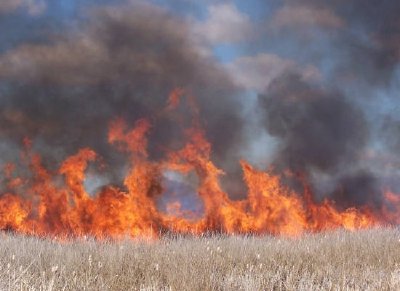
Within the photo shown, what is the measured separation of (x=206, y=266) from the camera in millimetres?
9609

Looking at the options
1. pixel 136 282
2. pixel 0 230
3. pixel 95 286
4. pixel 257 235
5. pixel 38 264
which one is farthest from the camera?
pixel 0 230

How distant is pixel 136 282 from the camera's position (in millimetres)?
8945

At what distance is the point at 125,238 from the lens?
42.6 ft

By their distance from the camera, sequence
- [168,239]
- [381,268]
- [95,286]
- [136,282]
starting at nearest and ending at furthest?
[95,286]
[136,282]
[381,268]
[168,239]

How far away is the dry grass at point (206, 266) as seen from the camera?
826 cm

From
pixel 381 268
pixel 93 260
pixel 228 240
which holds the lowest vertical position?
pixel 93 260

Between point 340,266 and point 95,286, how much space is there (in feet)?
15.3

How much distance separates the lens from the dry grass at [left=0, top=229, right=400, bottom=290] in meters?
8.26

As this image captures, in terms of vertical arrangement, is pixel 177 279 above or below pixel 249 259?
below

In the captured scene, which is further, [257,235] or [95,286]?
[257,235]

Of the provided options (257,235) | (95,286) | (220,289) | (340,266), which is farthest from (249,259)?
(257,235)

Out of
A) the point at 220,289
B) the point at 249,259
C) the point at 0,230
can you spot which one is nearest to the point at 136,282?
the point at 220,289

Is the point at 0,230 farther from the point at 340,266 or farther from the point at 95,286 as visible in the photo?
the point at 340,266

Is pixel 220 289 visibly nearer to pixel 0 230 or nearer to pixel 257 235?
pixel 257 235
